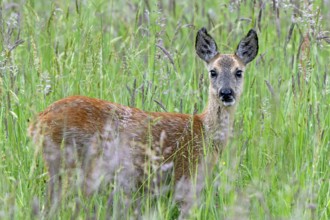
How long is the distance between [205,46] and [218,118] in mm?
757

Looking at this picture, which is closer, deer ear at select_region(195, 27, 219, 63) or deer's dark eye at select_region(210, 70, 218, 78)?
deer's dark eye at select_region(210, 70, 218, 78)

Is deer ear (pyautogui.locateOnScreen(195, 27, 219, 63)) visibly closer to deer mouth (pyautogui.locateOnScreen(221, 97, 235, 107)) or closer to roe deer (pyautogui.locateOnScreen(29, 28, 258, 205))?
roe deer (pyautogui.locateOnScreen(29, 28, 258, 205))

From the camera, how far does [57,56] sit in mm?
6738

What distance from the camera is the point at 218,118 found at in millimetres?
6332

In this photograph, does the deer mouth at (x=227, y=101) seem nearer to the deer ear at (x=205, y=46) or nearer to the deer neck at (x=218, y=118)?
the deer neck at (x=218, y=118)

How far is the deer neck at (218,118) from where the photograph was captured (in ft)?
20.6

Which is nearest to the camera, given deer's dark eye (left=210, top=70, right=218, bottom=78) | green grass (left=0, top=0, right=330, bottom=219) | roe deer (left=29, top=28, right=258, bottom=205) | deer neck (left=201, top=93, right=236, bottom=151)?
green grass (left=0, top=0, right=330, bottom=219)

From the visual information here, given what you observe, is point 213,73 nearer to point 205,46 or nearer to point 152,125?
point 205,46

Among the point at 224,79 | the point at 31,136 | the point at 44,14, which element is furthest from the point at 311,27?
the point at 44,14

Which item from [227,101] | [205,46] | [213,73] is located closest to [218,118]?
[227,101]

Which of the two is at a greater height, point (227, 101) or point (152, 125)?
point (227, 101)

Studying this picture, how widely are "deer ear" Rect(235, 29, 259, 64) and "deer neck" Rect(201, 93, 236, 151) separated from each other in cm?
50

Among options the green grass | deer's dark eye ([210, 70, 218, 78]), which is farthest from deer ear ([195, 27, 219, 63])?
deer's dark eye ([210, 70, 218, 78])

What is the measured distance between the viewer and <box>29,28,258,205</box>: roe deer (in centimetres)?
533
